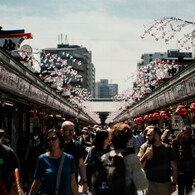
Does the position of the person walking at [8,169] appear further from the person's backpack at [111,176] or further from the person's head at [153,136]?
the person's head at [153,136]

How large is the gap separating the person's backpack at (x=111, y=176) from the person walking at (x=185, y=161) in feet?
12.6

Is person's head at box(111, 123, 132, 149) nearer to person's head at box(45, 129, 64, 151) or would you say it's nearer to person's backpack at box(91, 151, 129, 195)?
person's backpack at box(91, 151, 129, 195)

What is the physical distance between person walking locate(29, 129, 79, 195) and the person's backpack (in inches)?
24.0

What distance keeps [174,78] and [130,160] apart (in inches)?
605

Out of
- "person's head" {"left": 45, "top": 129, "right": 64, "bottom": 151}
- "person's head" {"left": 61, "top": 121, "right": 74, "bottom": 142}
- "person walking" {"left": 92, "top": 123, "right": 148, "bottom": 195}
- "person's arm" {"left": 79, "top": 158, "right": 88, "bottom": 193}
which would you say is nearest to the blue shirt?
"person's head" {"left": 45, "top": 129, "right": 64, "bottom": 151}

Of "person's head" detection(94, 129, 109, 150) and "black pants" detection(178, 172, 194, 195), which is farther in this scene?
"black pants" detection(178, 172, 194, 195)

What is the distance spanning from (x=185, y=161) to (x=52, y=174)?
13.0 feet

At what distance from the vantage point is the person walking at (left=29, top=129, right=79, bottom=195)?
14.2ft

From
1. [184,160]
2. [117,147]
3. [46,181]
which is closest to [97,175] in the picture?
[117,147]

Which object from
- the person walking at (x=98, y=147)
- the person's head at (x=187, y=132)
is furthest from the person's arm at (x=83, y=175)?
the person's head at (x=187, y=132)

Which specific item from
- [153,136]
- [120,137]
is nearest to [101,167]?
[120,137]

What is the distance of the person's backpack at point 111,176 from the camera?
149 inches

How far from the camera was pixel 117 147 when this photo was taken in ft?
13.3

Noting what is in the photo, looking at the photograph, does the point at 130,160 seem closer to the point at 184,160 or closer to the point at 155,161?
the point at 155,161
